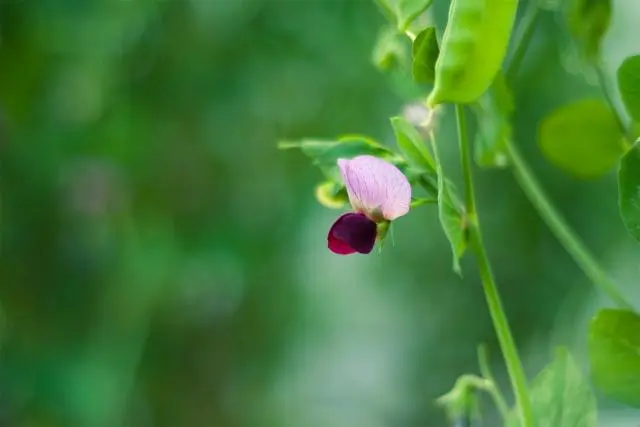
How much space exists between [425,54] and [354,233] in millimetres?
81

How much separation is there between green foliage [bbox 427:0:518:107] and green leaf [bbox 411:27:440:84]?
14mm

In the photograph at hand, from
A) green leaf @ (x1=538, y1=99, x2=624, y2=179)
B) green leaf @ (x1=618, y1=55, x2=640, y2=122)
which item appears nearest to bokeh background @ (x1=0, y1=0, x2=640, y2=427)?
green leaf @ (x1=538, y1=99, x2=624, y2=179)

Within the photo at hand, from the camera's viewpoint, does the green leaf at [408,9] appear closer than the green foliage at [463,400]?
Yes

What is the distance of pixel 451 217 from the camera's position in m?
0.33

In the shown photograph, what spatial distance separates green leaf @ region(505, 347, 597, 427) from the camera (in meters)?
0.37

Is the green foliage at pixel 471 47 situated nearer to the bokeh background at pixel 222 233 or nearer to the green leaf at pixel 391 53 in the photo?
the green leaf at pixel 391 53

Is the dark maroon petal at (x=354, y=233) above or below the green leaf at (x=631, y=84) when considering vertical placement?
below

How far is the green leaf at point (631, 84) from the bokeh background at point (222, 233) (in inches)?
22.3

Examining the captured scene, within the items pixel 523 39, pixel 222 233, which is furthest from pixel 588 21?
pixel 222 233

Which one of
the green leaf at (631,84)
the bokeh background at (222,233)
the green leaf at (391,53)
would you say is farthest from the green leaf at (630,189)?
the bokeh background at (222,233)

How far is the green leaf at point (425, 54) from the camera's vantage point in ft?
1.09

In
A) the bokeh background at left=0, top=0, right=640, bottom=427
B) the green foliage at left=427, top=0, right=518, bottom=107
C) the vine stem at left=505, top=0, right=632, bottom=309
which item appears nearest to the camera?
the green foliage at left=427, top=0, right=518, bottom=107

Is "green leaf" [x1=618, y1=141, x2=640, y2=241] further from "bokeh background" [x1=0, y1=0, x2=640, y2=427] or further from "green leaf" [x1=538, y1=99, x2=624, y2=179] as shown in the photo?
"bokeh background" [x1=0, y1=0, x2=640, y2=427]

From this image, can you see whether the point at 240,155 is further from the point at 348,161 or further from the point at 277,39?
the point at 348,161
